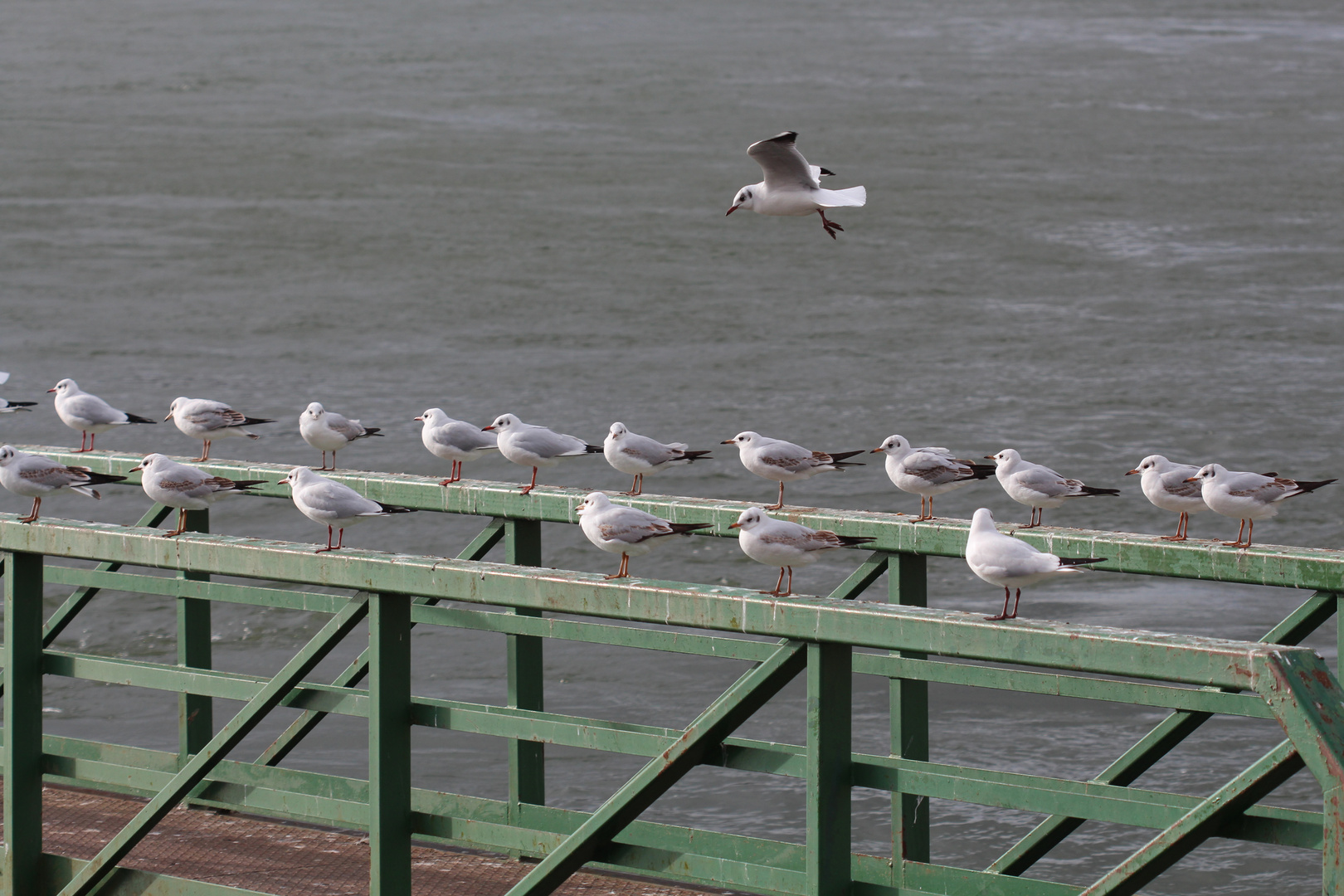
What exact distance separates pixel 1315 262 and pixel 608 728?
27490mm

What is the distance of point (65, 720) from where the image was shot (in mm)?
15055

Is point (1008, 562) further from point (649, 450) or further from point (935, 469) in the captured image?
point (649, 450)

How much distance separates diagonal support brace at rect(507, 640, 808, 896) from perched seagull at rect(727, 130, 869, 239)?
2124mm

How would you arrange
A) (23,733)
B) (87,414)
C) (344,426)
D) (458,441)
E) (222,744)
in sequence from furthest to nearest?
(87,414) < (344,426) < (458,441) < (23,733) < (222,744)

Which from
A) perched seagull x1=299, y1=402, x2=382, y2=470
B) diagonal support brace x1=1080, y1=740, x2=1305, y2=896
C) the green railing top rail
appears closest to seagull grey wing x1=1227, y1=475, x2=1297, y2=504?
the green railing top rail

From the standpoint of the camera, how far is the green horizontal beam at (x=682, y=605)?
467 cm

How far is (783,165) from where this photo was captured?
6992 mm

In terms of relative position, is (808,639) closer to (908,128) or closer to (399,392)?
(399,392)

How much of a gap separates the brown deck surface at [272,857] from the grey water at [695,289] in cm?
398

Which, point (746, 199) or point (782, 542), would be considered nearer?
point (782, 542)

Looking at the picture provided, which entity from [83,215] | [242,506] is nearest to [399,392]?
[242,506]

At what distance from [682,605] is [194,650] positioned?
4433 millimetres

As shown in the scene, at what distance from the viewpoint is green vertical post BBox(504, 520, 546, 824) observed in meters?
8.35

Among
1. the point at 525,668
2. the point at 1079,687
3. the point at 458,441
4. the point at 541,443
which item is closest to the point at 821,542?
the point at 1079,687
